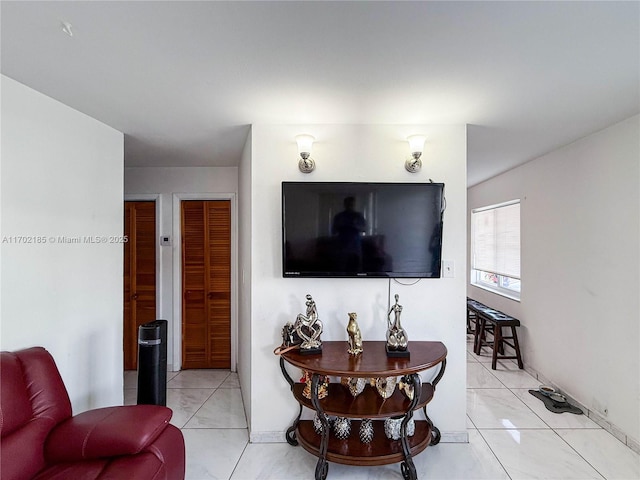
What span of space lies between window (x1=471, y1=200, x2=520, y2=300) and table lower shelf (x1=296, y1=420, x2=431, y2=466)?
260 cm

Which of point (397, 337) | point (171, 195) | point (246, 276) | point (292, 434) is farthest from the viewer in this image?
point (171, 195)

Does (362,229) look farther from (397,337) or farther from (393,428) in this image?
(393,428)

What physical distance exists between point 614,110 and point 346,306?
2.26m

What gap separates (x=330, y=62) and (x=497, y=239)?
3.85 m

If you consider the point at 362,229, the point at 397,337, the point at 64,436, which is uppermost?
the point at 362,229

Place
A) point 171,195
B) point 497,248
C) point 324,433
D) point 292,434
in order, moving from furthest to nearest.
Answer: point 497,248, point 171,195, point 292,434, point 324,433

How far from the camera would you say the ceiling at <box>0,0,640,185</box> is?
121cm

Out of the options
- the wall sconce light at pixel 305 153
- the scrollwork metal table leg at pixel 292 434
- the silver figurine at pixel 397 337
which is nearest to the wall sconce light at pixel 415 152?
the wall sconce light at pixel 305 153

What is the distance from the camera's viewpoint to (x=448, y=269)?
91.7 inches

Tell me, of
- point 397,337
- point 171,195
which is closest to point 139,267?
point 171,195

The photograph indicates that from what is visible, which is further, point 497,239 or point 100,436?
A: point 497,239

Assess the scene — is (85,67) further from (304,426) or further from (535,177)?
(535,177)

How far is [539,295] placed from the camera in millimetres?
3359

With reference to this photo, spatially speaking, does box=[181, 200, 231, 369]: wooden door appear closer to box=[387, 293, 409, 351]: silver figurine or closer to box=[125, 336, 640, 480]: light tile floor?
box=[125, 336, 640, 480]: light tile floor
